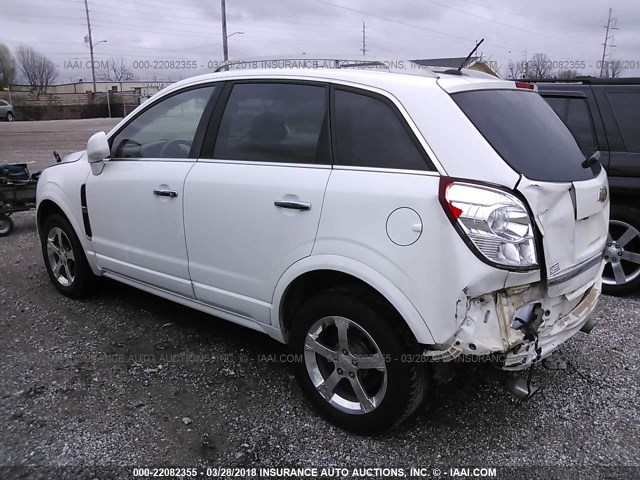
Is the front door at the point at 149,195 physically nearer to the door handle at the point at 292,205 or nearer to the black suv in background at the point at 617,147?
the door handle at the point at 292,205

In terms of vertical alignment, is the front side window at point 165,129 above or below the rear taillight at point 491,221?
above

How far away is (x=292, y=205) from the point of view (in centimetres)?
283

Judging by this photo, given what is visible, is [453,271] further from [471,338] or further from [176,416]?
[176,416]

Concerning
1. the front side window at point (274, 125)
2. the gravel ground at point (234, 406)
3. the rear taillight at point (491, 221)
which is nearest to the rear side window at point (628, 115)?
the gravel ground at point (234, 406)

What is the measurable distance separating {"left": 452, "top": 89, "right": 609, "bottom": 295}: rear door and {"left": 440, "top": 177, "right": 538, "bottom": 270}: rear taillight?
9cm

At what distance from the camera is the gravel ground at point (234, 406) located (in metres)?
2.75

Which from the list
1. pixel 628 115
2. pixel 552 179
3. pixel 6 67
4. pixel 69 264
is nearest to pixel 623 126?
pixel 628 115

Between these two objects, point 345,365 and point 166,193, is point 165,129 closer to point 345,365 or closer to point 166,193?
point 166,193

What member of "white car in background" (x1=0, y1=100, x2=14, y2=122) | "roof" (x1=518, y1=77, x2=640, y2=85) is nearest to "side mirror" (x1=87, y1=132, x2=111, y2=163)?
"roof" (x1=518, y1=77, x2=640, y2=85)

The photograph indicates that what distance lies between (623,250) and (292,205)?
3443 mm

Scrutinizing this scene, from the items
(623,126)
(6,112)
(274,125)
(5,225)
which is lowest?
(5,225)

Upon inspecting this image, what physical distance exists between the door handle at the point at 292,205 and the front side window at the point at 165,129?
95cm

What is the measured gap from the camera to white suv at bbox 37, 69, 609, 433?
2404mm

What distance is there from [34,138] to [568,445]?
23.7 metres
